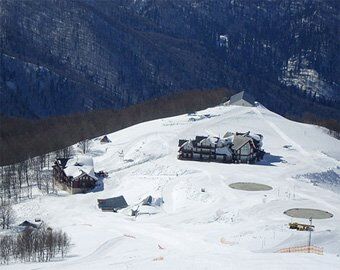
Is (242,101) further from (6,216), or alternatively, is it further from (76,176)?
(6,216)

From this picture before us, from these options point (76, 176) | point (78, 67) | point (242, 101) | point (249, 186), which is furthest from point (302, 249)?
point (78, 67)

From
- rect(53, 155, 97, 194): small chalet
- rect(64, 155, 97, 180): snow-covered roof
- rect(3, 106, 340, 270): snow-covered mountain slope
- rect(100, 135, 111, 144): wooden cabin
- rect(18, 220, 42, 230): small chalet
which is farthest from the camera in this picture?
rect(100, 135, 111, 144): wooden cabin

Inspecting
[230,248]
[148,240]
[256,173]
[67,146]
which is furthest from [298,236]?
[67,146]

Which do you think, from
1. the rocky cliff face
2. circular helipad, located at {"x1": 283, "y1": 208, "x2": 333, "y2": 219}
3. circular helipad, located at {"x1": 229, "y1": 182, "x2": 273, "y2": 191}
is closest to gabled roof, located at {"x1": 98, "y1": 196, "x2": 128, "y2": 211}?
circular helipad, located at {"x1": 229, "y1": 182, "x2": 273, "y2": 191}

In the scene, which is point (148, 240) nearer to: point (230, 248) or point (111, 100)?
point (230, 248)

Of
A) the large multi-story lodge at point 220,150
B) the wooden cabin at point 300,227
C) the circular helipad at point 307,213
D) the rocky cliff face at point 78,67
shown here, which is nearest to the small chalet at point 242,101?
the large multi-story lodge at point 220,150

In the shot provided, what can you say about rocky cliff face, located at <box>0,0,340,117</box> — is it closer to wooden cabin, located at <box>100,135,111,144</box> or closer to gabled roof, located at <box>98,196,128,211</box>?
wooden cabin, located at <box>100,135,111,144</box>
